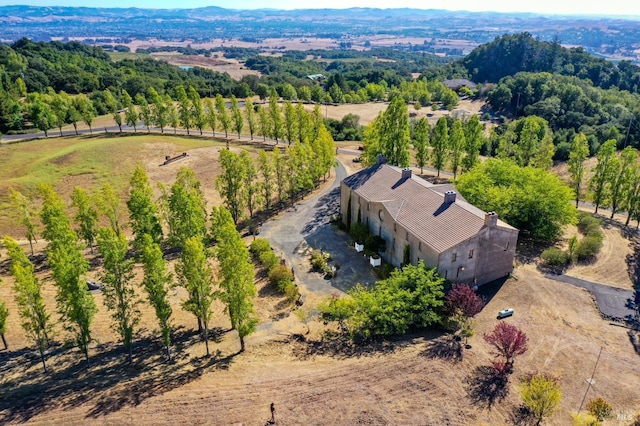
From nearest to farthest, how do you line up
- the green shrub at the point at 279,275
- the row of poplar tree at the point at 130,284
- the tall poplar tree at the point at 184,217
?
the row of poplar tree at the point at 130,284 → the tall poplar tree at the point at 184,217 → the green shrub at the point at 279,275

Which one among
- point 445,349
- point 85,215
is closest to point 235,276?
point 445,349

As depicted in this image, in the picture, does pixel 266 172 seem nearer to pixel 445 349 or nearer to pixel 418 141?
pixel 418 141

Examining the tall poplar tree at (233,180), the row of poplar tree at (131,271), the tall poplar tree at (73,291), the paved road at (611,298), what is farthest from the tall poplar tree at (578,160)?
the tall poplar tree at (73,291)

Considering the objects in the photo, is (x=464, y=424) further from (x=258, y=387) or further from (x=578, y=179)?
(x=578, y=179)

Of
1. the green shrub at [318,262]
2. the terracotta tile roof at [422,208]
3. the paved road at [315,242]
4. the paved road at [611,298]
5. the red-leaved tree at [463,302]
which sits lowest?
the paved road at [315,242]

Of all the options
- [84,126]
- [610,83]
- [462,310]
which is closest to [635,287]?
[462,310]

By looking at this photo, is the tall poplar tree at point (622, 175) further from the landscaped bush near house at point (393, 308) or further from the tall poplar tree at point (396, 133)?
the landscaped bush near house at point (393, 308)
